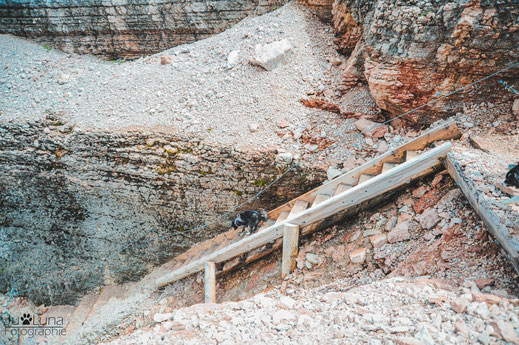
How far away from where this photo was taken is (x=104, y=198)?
21.3ft

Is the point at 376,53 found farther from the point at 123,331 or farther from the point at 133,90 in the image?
the point at 123,331

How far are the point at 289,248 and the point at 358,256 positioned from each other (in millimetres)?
1009

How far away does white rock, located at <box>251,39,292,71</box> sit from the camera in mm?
6023

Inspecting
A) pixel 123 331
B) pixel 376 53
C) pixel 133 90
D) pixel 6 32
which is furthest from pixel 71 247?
pixel 376 53

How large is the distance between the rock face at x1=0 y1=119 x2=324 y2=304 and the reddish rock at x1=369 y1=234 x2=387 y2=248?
1.64 meters

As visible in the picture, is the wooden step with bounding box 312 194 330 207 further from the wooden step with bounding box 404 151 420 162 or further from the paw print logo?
the paw print logo

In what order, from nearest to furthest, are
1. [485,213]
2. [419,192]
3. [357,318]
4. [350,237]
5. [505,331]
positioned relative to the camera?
[505,331] < [357,318] < [485,213] < [419,192] < [350,237]

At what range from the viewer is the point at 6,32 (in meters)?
9.03

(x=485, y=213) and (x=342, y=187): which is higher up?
(x=342, y=187)

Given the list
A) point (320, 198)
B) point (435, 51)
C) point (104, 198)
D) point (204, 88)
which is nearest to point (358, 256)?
point (320, 198)

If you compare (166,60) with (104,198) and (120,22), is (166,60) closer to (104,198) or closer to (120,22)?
(120,22)

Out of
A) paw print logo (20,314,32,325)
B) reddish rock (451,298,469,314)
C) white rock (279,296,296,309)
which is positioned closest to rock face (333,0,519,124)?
reddish rock (451,298,469,314)

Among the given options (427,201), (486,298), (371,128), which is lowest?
(486,298)

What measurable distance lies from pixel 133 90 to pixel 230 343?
222 inches
